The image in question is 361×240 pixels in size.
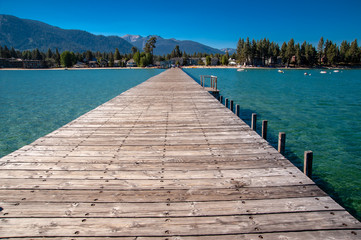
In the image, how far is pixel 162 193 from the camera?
13.4 feet

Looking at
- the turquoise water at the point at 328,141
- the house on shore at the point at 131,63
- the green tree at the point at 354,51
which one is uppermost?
the green tree at the point at 354,51

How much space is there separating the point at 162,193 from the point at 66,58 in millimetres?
194722

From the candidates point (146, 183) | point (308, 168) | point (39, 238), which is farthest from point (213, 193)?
point (308, 168)

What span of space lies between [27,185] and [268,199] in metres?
4.25

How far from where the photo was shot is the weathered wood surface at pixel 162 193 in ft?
10.5

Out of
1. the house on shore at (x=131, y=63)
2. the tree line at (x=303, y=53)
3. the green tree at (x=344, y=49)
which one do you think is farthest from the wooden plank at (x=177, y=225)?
the house on shore at (x=131, y=63)

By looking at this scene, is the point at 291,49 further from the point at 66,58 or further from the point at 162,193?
the point at 162,193

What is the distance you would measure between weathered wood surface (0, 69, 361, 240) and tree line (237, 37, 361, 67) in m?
153

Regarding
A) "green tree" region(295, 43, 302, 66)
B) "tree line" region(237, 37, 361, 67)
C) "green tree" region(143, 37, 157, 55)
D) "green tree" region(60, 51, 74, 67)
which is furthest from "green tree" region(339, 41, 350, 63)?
"green tree" region(60, 51, 74, 67)

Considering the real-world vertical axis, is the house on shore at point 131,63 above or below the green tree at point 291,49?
below

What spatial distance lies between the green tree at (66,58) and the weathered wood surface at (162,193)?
190 meters

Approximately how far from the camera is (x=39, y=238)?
3.06 meters

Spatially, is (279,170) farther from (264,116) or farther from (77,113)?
(77,113)

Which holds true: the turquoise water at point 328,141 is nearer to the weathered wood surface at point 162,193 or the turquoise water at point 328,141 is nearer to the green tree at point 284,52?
the weathered wood surface at point 162,193
